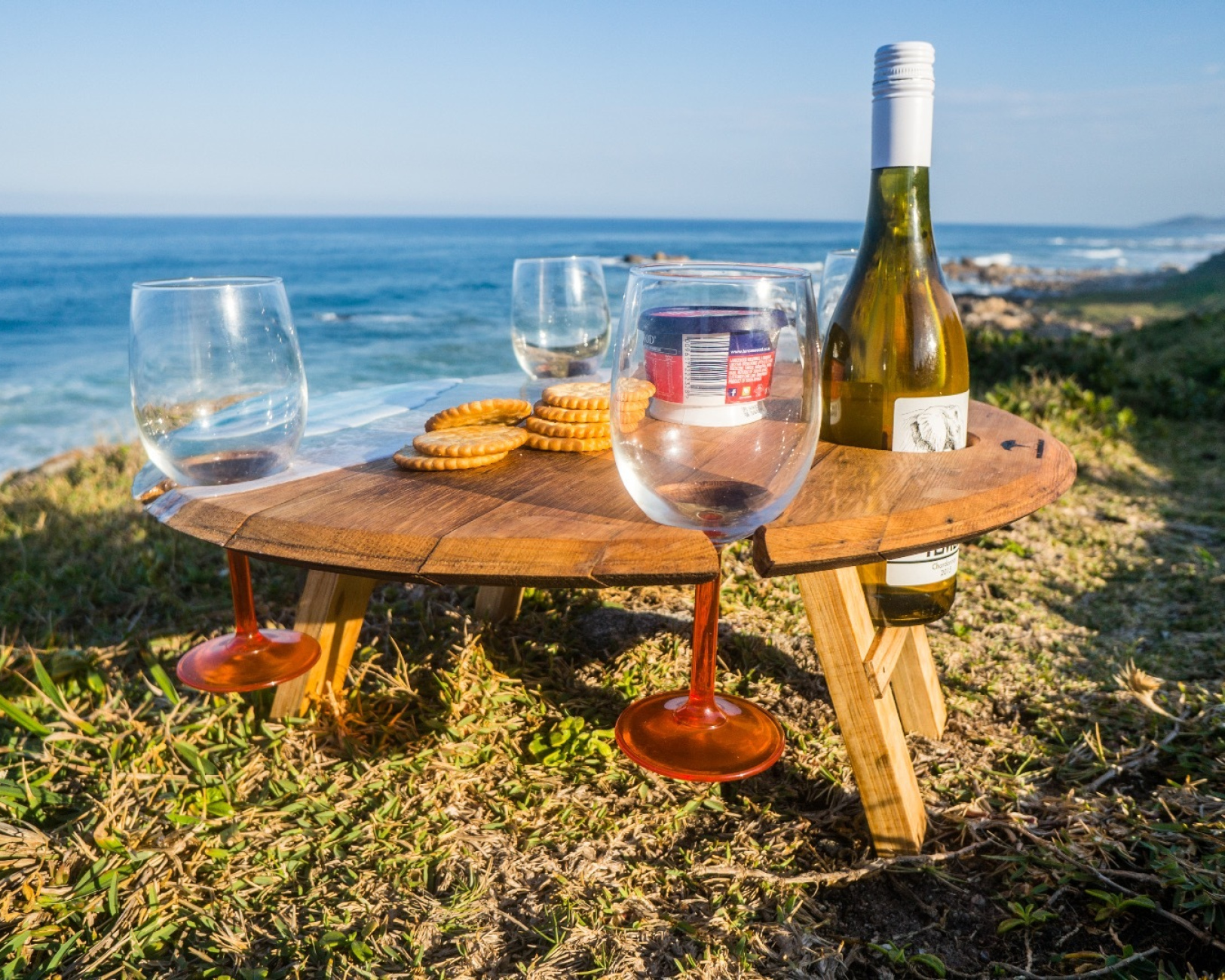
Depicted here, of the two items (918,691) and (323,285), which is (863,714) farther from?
(323,285)

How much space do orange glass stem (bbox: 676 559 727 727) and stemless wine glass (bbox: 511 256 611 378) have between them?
31.8 inches

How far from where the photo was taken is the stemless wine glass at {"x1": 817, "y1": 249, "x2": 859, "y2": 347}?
6.06 ft

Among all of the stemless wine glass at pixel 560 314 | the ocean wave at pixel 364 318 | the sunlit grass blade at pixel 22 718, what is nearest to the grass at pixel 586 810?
the sunlit grass blade at pixel 22 718

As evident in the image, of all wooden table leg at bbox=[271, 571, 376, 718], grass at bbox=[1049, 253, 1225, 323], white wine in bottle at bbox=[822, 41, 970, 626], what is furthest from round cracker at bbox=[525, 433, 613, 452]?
grass at bbox=[1049, 253, 1225, 323]

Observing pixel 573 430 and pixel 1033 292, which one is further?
pixel 1033 292

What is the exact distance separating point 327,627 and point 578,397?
1.01 metres

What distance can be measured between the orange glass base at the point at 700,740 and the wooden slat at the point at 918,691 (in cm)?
68

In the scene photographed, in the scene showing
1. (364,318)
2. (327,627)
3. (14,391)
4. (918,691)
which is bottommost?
(14,391)

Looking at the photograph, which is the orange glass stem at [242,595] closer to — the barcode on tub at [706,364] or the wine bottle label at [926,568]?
the barcode on tub at [706,364]

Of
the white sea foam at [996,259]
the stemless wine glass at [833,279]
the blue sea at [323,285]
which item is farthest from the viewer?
the white sea foam at [996,259]

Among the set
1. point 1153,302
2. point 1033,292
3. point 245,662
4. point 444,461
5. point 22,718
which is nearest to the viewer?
point 444,461

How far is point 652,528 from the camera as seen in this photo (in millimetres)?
1121

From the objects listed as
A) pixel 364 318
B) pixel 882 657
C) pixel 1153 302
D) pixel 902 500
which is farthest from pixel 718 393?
pixel 364 318

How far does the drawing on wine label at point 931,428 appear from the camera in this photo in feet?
4.94
